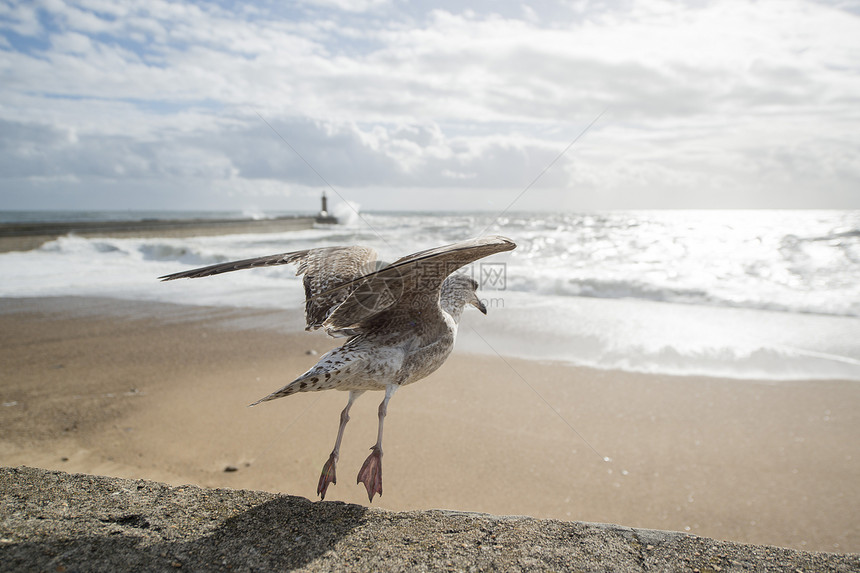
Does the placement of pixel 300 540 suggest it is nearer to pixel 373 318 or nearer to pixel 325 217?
pixel 373 318

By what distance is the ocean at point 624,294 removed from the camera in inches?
312

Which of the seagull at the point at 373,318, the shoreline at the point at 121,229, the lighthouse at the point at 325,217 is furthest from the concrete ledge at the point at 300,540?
the lighthouse at the point at 325,217

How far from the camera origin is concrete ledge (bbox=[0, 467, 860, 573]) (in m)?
2.33

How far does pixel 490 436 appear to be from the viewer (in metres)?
5.16

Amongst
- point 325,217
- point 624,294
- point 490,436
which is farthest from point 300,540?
point 325,217

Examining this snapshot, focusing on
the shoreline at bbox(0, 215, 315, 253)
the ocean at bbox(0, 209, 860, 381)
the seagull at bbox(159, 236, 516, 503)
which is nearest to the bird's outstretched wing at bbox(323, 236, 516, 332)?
the seagull at bbox(159, 236, 516, 503)

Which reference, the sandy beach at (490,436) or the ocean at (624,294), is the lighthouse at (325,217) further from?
the sandy beach at (490,436)

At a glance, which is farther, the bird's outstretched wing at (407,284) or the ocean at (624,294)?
the ocean at (624,294)

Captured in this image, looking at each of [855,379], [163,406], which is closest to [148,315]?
[163,406]

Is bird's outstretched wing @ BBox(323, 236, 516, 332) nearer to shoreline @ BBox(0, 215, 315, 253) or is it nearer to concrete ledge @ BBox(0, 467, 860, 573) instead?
concrete ledge @ BBox(0, 467, 860, 573)

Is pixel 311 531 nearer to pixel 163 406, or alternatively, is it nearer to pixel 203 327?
pixel 163 406

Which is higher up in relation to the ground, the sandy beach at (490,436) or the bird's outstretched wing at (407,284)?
the bird's outstretched wing at (407,284)

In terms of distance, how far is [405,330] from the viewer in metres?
3.65

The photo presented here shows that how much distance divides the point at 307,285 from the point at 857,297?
1336 cm
